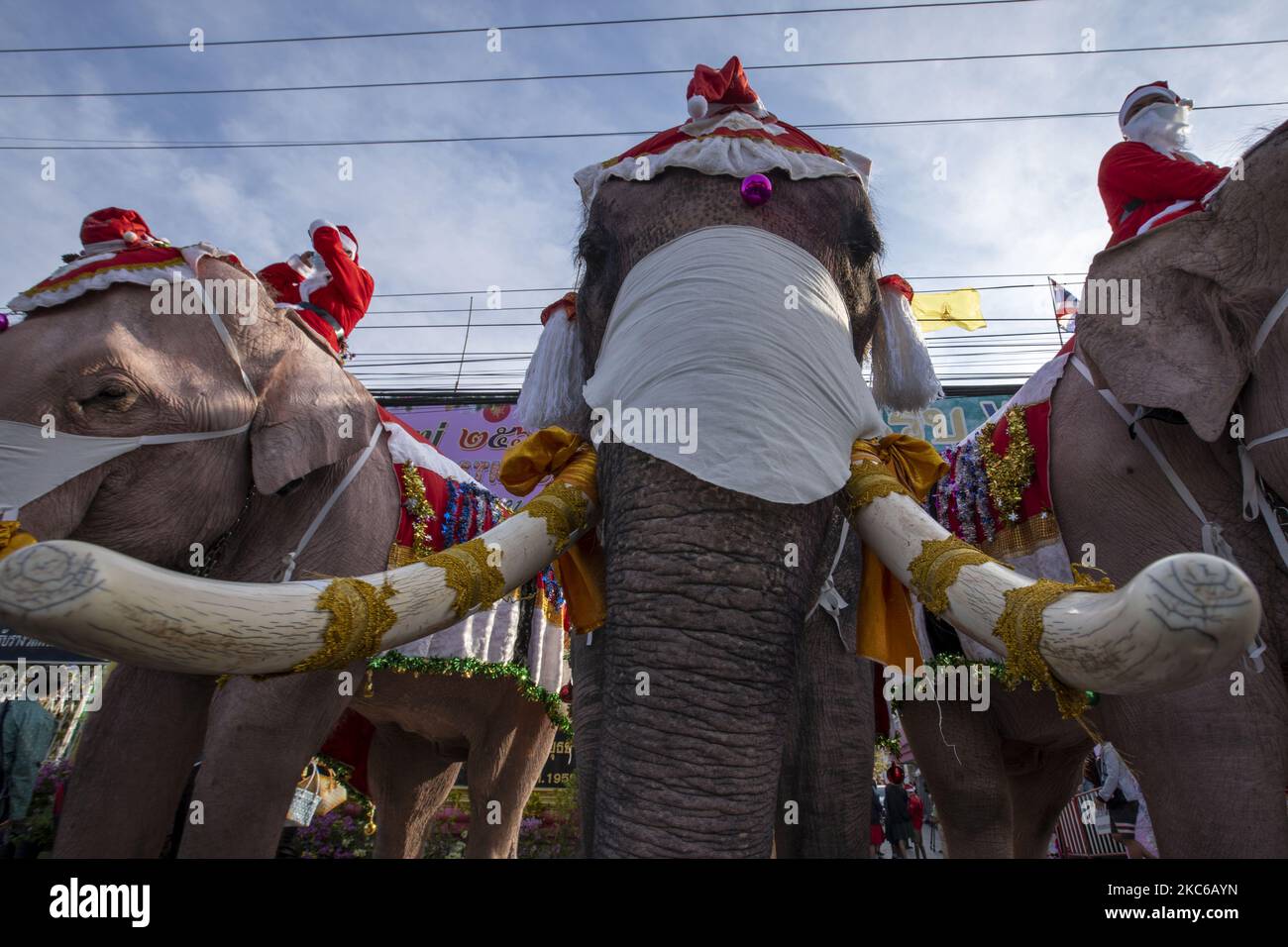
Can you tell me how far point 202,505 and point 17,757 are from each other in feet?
17.7

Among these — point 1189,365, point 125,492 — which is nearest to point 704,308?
point 1189,365

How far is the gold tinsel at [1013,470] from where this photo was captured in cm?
342

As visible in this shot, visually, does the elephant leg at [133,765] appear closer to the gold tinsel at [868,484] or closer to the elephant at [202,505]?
the elephant at [202,505]

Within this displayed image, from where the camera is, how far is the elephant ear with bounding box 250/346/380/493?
324cm

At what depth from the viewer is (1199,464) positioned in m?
2.86

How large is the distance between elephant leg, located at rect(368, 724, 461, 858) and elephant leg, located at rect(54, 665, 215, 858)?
241cm

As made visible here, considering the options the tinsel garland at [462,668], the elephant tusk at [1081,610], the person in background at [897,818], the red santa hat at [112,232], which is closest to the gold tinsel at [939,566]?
the elephant tusk at [1081,610]

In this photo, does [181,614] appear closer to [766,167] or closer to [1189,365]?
[766,167]

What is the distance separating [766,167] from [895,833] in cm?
1093

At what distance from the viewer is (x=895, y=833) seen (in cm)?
1137

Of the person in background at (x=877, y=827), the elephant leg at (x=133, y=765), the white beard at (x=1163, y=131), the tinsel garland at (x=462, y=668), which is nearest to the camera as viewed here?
the elephant leg at (x=133, y=765)

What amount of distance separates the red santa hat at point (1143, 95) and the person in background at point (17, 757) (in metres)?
8.65

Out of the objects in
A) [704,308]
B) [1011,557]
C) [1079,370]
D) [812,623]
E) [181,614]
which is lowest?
[181,614]

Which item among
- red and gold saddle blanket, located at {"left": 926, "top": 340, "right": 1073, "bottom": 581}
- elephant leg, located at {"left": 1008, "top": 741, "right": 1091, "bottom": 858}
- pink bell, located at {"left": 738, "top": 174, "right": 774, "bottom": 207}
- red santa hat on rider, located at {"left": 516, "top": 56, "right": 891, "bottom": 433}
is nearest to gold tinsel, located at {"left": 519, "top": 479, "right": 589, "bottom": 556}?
red santa hat on rider, located at {"left": 516, "top": 56, "right": 891, "bottom": 433}
